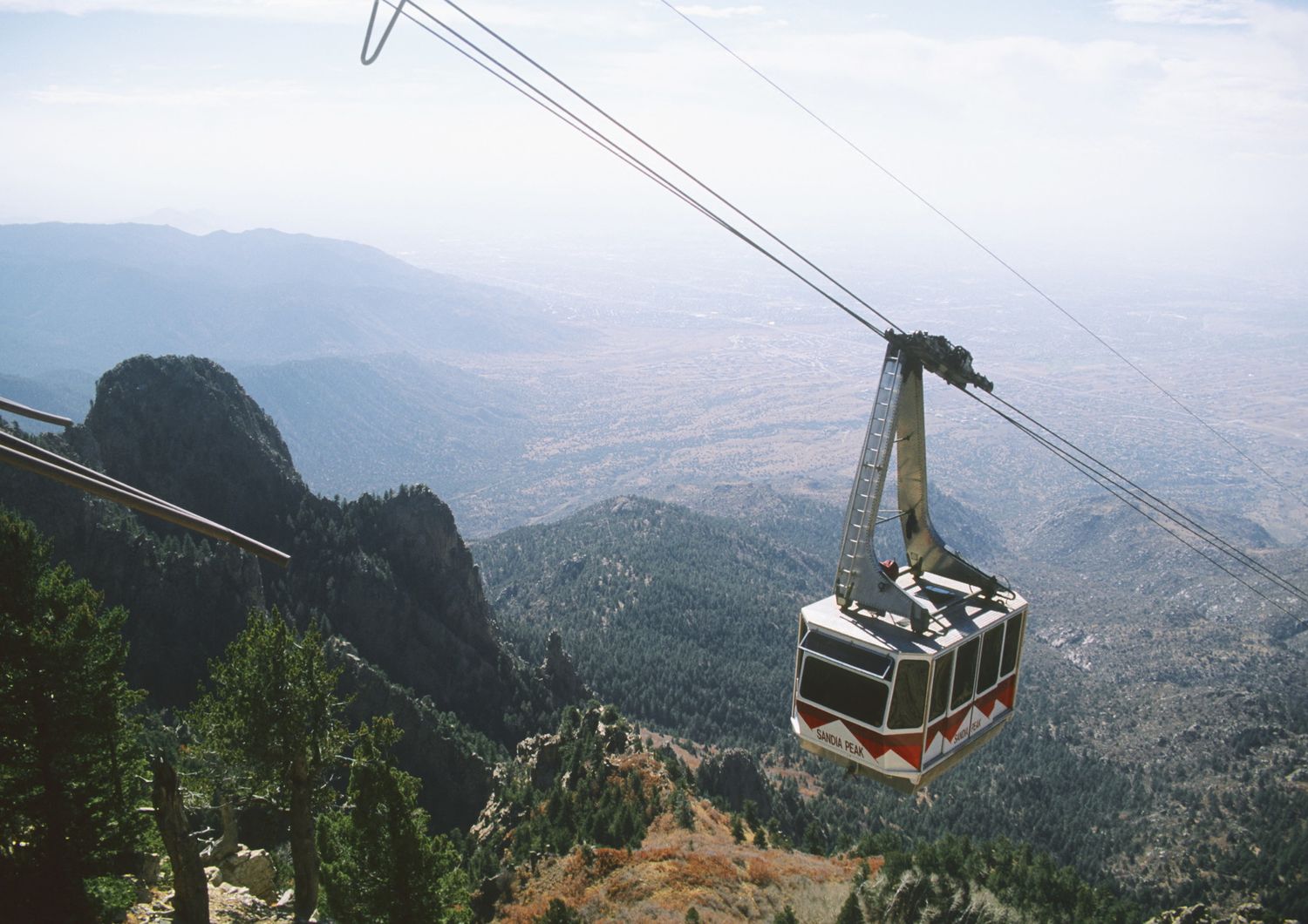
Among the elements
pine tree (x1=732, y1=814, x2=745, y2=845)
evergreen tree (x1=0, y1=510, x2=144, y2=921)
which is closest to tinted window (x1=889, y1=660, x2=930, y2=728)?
evergreen tree (x1=0, y1=510, x2=144, y2=921)

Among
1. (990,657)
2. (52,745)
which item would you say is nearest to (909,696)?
(990,657)

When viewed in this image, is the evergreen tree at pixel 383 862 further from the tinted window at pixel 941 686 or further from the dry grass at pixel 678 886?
the tinted window at pixel 941 686

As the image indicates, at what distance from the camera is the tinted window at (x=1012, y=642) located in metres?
20.4

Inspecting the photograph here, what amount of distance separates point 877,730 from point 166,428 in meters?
69.9

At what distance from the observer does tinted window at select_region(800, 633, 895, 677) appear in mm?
18125

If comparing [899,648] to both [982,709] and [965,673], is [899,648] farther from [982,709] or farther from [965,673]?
[982,709]

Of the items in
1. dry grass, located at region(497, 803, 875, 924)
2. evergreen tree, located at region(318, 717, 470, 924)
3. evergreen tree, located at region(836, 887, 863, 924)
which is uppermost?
evergreen tree, located at region(318, 717, 470, 924)

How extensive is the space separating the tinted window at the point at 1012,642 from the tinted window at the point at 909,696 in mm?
3310

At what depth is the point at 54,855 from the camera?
19.1 meters

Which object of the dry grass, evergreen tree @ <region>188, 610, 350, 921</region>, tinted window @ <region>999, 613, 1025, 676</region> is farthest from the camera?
the dry grass

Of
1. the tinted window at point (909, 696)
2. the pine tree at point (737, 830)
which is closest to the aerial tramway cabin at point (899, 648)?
the tinted window at point (909, 696)

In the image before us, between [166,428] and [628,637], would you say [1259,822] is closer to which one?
[628,637]

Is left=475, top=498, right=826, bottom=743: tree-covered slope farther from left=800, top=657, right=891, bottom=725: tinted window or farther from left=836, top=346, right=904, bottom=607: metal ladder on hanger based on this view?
left=836, top=346, right=904, bottom=607: metal ladder on hanger

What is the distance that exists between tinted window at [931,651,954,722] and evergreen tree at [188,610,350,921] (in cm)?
1575
